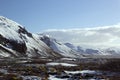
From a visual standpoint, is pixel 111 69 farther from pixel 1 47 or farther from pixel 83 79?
pixel 1 47

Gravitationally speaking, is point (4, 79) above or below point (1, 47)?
below

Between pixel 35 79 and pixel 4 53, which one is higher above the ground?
pixel 4 53

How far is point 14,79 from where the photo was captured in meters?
37.0

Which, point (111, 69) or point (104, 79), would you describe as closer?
point (104, 79)

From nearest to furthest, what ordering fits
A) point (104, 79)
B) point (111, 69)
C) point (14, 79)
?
point (14, 79) < point (104, 79) < point (111, 69)

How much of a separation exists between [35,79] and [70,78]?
20.6 feet

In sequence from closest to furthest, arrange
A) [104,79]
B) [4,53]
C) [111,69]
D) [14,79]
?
[14,79]
[104,79]
[111,69]
[4,53]

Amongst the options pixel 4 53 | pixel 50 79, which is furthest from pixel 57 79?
pixel 4 53

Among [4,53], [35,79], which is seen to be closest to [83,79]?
[35,79]

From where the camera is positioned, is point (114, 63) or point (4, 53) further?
point (4, 53)

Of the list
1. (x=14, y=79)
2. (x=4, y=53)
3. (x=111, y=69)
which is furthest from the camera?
(x=4, y=53)

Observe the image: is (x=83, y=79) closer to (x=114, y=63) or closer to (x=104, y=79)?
(x=104, y=79)

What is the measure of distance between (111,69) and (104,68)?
2.76 m

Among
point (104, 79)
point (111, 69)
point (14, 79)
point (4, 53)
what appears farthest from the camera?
point (4, 53)
